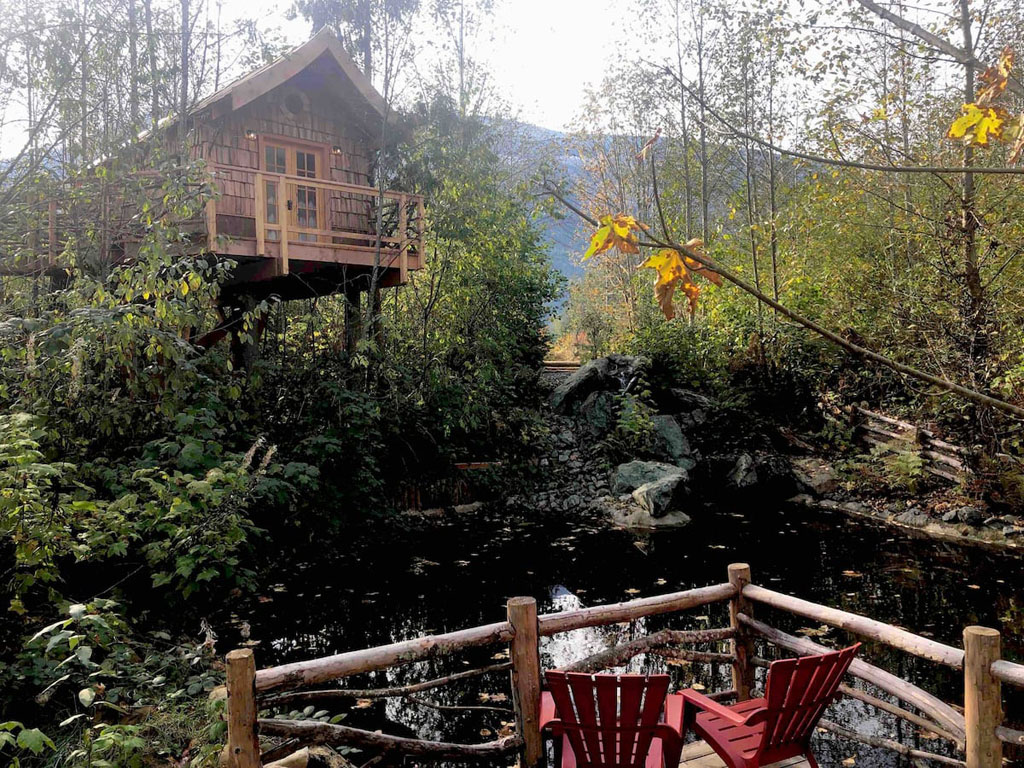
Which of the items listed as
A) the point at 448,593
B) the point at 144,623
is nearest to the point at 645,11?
the point at 448,593

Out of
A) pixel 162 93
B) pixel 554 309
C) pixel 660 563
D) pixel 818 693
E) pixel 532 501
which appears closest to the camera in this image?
pixel 818 693

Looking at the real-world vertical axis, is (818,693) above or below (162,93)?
below

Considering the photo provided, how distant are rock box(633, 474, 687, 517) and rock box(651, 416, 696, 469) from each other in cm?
224

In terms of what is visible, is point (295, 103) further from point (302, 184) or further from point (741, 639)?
point (741, 639)

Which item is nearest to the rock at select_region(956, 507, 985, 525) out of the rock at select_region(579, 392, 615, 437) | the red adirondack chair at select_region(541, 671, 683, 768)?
the rock at select_region(579, 392, 615, 437)

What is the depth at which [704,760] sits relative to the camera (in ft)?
13.0

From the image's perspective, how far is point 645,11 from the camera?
20.5 meters

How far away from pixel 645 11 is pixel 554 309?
940 cm

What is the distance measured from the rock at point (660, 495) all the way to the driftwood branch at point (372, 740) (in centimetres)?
904

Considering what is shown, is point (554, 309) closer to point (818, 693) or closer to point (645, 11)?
point (645, 11)

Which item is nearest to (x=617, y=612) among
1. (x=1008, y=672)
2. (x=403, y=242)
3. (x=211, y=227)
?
(x=1008, y=672)

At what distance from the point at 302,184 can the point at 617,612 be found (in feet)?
28.6

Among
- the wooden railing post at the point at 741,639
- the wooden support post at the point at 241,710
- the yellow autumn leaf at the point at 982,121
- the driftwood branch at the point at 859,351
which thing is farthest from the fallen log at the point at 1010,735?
the wooden support post at the point at 241,710

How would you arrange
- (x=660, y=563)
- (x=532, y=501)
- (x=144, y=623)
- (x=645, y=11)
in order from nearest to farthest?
(x=144, y=623) < (x=660, y=563) < (x=532, y=501) < (x=645, y=11)
